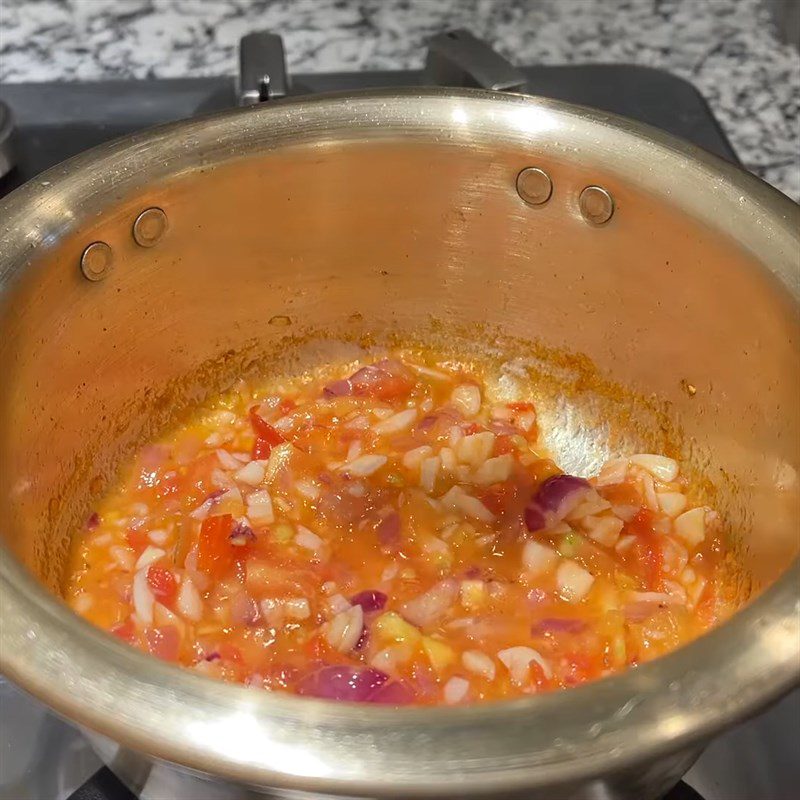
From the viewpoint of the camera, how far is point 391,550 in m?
1.02

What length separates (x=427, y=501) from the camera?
107 centimetres

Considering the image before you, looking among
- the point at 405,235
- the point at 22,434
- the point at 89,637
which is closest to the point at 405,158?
the point at 405,235

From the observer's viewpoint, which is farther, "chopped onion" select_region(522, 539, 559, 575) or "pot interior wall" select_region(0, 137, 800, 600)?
"chopped onion" select_region(522, 539, 559, 575)

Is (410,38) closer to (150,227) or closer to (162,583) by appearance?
(150,227)

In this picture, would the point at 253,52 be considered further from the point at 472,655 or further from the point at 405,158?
the point at 472,655

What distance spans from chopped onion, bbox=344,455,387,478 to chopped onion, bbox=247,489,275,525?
0.36 ft

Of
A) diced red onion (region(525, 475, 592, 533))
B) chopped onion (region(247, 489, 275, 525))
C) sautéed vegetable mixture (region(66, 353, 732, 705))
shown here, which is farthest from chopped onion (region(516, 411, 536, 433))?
chopped onion (region(247, 489, 275, 525))

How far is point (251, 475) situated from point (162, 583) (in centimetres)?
17

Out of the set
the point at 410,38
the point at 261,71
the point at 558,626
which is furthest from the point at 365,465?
the point at 410,38

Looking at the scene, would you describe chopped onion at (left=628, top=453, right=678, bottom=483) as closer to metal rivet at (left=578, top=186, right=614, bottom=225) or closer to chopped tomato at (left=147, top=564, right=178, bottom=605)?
metal rivet at (left=578, top=186, right=614, bottom=225)

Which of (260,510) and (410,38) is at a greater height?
(410,38)

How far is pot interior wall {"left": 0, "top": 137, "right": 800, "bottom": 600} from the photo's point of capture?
0.88 meters

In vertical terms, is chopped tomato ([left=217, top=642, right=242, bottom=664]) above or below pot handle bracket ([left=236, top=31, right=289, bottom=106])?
below

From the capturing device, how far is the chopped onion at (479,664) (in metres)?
0.88
